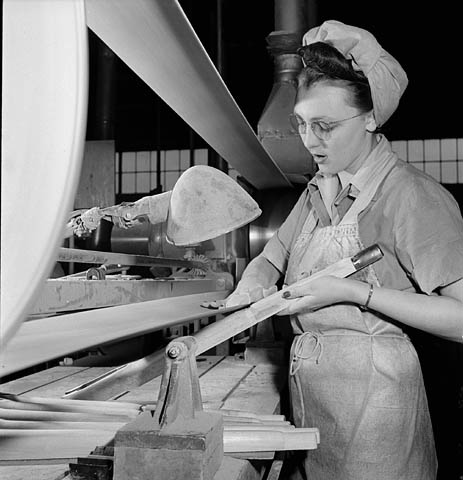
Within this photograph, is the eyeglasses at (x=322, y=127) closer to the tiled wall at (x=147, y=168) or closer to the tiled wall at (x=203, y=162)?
the tiled wall at (x=203, y=162)

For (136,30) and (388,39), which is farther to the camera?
(388,39)

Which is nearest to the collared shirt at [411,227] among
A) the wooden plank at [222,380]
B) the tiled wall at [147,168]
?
the wooden plank at [222,380]

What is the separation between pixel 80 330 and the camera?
81 cm

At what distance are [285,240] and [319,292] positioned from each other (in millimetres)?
514

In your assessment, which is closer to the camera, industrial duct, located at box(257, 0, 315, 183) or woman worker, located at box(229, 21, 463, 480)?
woman worker, located at box(229, 21, 463, 480)

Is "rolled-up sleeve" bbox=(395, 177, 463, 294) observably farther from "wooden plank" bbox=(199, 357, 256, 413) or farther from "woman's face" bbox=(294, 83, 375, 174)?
"wooden plank" bbox=(199, 357, 256, 413)

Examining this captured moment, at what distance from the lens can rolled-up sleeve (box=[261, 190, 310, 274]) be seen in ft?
6.22

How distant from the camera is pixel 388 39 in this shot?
649 centimetres

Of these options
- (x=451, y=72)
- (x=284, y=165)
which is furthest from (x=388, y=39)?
(x=284, y=165)

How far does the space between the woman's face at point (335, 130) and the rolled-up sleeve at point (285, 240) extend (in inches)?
9.7

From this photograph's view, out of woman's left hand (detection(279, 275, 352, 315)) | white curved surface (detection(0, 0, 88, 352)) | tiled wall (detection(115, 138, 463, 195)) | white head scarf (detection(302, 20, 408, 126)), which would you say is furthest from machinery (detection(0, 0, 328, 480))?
tiled wall (detection(115, 138, 463, 195))

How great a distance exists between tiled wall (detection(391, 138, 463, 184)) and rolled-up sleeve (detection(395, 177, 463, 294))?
6854 millimetres

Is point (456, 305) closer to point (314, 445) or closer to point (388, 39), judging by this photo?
point (314, 445)

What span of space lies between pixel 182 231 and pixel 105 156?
1.48 metres
